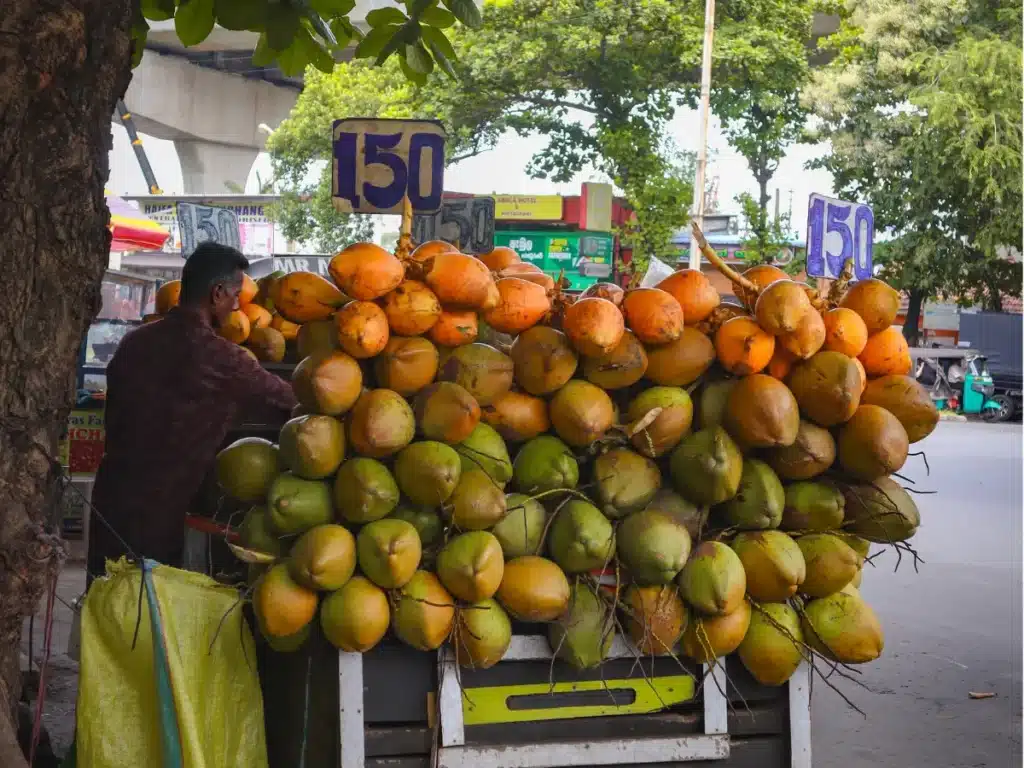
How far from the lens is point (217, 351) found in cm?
354

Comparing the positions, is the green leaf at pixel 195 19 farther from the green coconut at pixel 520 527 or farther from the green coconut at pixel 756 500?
the green coconut at pixel 756 500

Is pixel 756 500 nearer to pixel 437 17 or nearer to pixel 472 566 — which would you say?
pixel 472 566

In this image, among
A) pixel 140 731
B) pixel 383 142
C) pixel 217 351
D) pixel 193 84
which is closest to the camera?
pixel 140 731

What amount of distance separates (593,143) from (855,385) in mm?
28076

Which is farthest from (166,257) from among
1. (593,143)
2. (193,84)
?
(593,143)

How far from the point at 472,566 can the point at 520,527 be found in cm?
22

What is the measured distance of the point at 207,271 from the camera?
3.64m

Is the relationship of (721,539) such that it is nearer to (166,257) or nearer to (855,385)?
(855,385)

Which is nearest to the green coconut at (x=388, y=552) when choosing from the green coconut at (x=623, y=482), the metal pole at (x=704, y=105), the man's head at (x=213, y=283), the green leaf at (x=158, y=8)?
the green coconut at (x=623, y=482)

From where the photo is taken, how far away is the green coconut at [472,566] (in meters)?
2.54

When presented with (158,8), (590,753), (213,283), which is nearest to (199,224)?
(158,8)

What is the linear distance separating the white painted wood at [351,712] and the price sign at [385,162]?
145 inches

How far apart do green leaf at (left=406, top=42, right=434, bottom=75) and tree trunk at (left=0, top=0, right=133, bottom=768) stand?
126cm

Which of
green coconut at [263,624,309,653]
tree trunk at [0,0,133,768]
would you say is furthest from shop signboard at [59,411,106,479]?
green coconut at [263,624,309,653]
